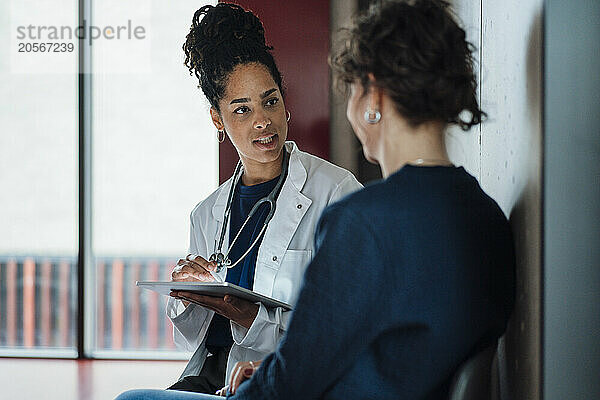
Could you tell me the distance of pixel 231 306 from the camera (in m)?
1.92

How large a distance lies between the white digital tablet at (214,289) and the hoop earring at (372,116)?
23.4 inches

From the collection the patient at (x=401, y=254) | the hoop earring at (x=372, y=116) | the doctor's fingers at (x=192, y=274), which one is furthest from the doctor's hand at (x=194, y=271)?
the hoop earring at (x=372, y=116)

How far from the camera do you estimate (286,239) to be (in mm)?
2131

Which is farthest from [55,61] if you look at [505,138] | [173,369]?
[505,138]

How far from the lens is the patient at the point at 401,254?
1081 millimetres

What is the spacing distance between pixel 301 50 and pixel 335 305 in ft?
10.1

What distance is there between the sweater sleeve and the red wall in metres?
2.93

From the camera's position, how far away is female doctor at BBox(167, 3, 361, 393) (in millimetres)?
2094

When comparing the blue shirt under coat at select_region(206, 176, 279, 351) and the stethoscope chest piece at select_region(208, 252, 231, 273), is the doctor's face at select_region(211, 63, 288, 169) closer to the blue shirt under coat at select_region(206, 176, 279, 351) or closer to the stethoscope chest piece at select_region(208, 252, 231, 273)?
the blue shirt under coat at select_region(206, 176, 279, 351)

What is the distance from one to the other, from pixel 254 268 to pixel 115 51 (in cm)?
290

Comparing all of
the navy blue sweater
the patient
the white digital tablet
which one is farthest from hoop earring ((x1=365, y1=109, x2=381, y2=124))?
the white digital tablet

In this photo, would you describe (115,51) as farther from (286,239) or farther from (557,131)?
(557,131)

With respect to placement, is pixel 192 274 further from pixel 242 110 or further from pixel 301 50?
pixel 301 50

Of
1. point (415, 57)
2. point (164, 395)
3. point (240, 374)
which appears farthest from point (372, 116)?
point (164, 395)
